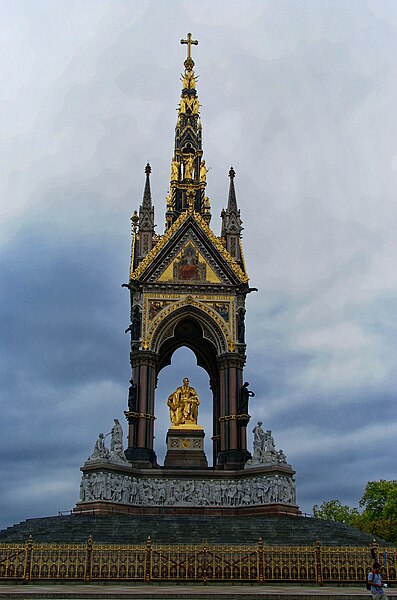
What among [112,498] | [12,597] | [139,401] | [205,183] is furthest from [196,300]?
[12,597]

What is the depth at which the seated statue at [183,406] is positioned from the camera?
33.3m

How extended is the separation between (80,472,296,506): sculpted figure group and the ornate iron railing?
10.5 metres

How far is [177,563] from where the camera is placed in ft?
57.0

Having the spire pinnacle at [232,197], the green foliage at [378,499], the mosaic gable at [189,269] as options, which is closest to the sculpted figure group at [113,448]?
the mosaic gable at [189,269]

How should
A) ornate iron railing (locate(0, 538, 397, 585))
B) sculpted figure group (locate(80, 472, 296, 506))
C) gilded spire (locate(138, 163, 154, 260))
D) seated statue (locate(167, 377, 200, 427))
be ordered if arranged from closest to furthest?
ornate iron railing (locate(0, 538, 397, 585)) → sculpted figure group (locate(80, 472, 296, 506)) → seated statue (locate(167, 377, 200, 427)) → gilded spire (locate(138, 163, 154, 260))

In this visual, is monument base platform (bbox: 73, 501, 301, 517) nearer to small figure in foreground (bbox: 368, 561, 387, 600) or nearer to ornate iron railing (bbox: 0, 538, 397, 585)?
ornate iron railing (bbox: 0, 538, 397, 585)

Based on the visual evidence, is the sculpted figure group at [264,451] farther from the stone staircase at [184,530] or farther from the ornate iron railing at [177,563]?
the ornate iron railing at [177,563]

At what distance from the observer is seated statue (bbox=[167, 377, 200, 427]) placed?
33253 mm

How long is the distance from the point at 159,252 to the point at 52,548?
19548mm

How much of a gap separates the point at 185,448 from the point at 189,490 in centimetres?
271

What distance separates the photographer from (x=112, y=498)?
2817 cm

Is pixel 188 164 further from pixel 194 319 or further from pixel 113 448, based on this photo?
pixel 113 448

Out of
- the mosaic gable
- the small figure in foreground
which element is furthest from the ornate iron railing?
the mosaic gable

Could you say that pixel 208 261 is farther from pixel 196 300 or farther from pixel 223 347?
pixel 223 347
